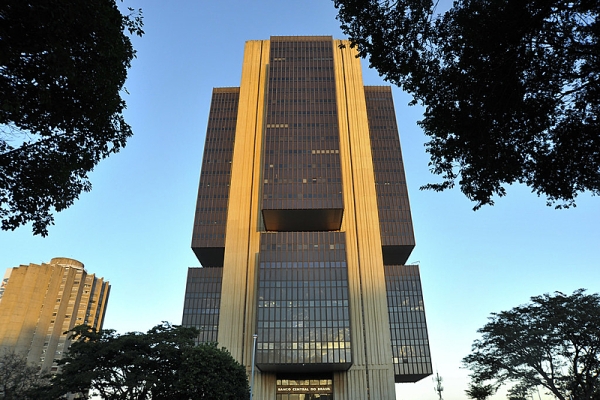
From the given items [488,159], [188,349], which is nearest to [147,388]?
[188,349]

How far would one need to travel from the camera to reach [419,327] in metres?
81.4

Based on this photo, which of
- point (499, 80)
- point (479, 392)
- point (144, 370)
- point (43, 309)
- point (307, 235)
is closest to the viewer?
point (499, 80)

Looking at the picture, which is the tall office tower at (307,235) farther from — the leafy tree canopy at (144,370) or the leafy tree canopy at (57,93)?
the leafy tree canopy at (57,93)

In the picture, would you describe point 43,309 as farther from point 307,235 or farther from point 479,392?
point 479,392

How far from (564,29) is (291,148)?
69421 mm

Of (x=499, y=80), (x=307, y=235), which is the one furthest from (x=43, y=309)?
(x=499, y=80)

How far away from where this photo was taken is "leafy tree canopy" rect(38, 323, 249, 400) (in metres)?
32.0

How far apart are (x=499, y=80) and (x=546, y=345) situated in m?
33.3

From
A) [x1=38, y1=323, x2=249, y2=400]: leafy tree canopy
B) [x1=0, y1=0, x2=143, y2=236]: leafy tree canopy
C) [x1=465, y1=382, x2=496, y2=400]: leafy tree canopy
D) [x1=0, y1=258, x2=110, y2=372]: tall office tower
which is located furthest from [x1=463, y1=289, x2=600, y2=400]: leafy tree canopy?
[x1=0, y1=258, x2=110, y2=372]: tall office tower

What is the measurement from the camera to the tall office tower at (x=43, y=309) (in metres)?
92.2

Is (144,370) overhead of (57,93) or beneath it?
beneath

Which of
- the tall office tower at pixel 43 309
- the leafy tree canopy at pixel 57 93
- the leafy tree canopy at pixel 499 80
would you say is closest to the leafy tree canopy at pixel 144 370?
the leafy tree canopy at pixel 57 93

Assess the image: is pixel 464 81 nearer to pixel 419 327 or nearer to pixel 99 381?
pixel 99 381

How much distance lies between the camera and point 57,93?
11500 mm
